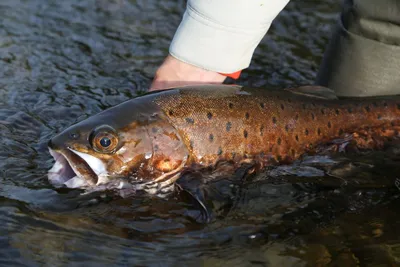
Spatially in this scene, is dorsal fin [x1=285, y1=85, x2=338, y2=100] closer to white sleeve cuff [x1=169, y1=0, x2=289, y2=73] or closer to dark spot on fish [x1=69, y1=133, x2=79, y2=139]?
white sleeve cuff [x1=169, y1=0, x2=289, y2=73]

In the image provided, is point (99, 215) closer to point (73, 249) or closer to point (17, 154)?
point (73, 249)

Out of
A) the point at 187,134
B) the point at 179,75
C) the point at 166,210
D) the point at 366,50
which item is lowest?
the point at 166,210

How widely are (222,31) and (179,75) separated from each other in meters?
0.34

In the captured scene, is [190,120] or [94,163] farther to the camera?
[190,120]

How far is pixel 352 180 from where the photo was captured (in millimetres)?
3047

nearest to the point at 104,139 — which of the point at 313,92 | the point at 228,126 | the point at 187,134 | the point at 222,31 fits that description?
the point at 187,134

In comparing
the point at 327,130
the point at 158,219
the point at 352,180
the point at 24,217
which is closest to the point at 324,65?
the point at 327,130

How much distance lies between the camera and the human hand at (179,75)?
3137mm

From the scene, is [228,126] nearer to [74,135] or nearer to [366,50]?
[74,135]

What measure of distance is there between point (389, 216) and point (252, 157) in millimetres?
662

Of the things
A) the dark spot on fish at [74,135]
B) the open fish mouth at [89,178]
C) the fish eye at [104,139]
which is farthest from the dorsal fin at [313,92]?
the dark spot on fish at [74,135]

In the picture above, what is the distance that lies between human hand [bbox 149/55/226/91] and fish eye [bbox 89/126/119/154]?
1.87 ft

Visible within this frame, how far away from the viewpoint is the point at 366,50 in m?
3.61

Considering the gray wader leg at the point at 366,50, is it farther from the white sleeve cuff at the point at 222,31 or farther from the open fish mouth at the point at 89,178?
the open fish mouth at the point at 89,178
